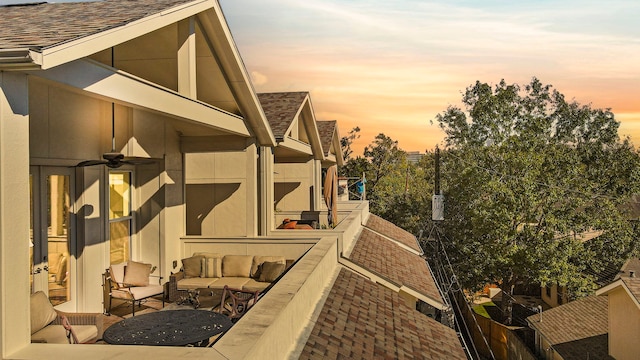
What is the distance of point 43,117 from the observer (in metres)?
8.30

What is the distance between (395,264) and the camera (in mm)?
14727

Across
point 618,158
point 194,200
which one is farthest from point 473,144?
point 194,200

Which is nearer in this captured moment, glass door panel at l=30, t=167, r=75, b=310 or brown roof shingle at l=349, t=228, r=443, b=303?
glass door panel at l=30, t=167, r=75, b=310

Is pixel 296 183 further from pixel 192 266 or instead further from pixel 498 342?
pixel 498 342

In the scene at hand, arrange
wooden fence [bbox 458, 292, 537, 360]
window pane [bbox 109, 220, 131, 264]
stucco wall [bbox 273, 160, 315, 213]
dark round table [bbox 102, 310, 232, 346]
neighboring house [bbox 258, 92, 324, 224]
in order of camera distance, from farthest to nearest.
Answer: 1. wooden fence [bbox 458, 292, 537, 360]
2. stucco wall [bbox 273, 160, 315, 213]
3. neighboring house [bbox 258, 92, 324, 224]
4. window pane [bbox 109, 220, 131, 264]
5. dark round table [bbox 102, 310, 232, 346]

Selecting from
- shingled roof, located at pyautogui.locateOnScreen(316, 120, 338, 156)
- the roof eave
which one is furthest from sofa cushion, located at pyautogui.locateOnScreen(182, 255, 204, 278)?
shingled roof, located at pyautogui.locateOnScreen(316, 120, 338, 156)

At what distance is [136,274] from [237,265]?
2.11 metres

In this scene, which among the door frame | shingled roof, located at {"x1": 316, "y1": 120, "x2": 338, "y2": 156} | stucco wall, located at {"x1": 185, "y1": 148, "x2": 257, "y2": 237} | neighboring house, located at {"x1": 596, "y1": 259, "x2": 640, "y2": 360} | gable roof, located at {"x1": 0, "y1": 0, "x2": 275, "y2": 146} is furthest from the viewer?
shingled roof, located at {"x1": 316, "y1": 120, "x2": 338, "y2": 156}

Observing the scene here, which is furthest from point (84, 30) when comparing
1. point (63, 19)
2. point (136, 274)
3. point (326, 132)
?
point (326, 132)

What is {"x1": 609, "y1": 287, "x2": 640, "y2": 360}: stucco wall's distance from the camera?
1798cm

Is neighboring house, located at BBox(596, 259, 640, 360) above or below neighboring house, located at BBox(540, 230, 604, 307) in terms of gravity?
above

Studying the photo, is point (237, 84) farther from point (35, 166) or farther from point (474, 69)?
point (474, 69)

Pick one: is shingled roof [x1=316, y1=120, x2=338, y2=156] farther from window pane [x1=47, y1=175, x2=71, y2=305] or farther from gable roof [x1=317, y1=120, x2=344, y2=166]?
window pane [x1=47, y1=175, x2=71, y2=305]

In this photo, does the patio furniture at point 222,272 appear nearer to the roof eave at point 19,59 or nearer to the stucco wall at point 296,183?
the roof eave at point 19,59
